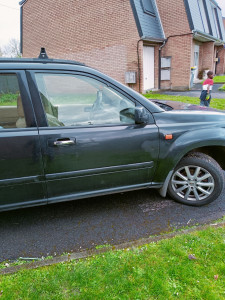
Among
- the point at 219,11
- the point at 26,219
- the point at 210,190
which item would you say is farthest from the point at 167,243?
the point at 219,11

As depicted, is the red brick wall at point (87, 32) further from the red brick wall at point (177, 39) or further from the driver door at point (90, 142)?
the driver door at point (90, 142)

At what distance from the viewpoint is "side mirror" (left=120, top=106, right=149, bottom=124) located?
7.75 ft

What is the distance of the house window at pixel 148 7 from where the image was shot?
1273cm

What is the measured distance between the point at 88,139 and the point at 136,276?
133 cm

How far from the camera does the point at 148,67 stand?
13602mm

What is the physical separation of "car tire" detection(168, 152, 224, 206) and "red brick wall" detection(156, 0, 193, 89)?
12.2m

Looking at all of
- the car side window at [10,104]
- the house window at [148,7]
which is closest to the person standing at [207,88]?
the car side window at [10,104]

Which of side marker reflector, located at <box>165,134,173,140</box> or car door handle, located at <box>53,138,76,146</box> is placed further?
side marker reflector, located at <box>165,134,173,140</box>

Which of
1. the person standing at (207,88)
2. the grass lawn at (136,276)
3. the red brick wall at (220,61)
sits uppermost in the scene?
the red brick wall at (220,61)

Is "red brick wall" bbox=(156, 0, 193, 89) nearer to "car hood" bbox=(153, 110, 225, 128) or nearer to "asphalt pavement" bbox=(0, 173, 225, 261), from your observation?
"car hood" bbox=(153, 110, 225, 128)

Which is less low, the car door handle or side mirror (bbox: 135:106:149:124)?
side mirror (bbox: 135:106:149:124)

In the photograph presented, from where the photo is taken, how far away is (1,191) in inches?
86.9

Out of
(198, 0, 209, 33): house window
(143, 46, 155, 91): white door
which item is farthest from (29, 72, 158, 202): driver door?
(198, 0, 209, 33): house window

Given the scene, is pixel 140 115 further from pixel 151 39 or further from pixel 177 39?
pixel 177 39
